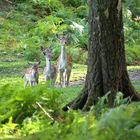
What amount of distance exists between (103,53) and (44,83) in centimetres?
299

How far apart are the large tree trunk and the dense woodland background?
55cm

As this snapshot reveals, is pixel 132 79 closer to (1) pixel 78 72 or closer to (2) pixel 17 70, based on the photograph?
(1) pixel 78 72

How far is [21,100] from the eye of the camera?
180 inches

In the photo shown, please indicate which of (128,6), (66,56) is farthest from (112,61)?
(128,6)

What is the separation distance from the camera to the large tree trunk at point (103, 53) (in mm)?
7910

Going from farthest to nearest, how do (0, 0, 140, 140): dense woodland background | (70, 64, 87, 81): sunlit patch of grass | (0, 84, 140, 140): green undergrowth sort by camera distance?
1. (70, 64, 87, 81): sunlit patch of grass
2. (0, 0, 140, 140): dense woodland background
3. (0, 84, 140, 140): green undergrowth

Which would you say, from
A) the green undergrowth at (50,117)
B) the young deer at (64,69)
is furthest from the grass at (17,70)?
the green undergrowth at (50,117)

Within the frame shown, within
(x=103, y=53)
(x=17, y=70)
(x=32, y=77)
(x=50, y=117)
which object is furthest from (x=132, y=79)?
(x=50, y=117)

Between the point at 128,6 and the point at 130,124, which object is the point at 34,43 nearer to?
the point at 128,6

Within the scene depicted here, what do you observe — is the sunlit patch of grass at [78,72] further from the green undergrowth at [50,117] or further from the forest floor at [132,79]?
the green undergrowth at [50,117]

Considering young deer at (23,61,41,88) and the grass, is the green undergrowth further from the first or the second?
the grass

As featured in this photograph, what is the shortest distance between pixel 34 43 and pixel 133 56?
401 cm

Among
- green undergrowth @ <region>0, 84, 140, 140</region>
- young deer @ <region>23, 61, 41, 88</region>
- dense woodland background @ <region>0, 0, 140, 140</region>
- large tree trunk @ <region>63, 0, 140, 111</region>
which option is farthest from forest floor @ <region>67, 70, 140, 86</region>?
green undergrowth @ <region>0, 84, 140, 140</region>

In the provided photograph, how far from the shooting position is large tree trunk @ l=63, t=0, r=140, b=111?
7.91 m
